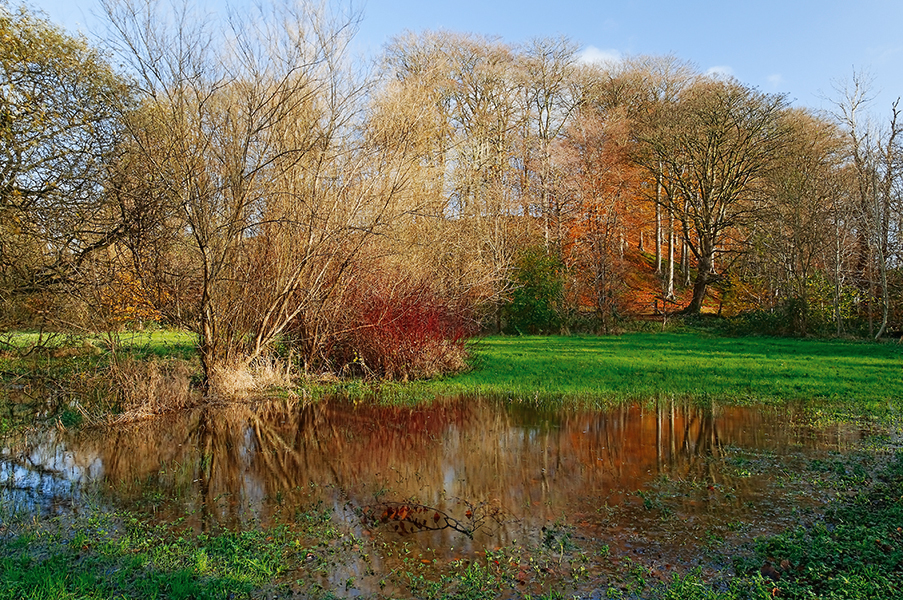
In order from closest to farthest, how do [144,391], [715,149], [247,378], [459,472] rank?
[459,472], [144,391], [247,378], [715,149]

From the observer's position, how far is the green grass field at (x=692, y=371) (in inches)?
432

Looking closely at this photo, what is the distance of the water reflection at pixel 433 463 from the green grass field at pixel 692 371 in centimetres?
150

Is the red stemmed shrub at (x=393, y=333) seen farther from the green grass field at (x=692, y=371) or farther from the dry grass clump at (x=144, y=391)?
the dry grass clump at (x=144, y=391)

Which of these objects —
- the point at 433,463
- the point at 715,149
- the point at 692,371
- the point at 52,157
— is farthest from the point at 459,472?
the point at 715,149

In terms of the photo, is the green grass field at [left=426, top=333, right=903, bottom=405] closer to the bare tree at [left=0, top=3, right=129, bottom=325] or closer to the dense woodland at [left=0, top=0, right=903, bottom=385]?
the dense woodland at [left=0, top=0, right=903, bottom=385]

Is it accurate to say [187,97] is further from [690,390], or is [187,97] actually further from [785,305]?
[785,305]

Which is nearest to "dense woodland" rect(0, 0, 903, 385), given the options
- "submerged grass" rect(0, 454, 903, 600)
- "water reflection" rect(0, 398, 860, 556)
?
"water reflection" rect(0, 398, 860, 556)

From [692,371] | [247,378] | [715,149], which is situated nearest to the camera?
[247,378]

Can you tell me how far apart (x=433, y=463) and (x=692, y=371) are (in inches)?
336

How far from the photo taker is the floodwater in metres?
5.00

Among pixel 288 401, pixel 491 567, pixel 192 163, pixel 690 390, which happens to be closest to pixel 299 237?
pixel 192 163

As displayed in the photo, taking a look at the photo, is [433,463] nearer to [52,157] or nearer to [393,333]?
[393,333]

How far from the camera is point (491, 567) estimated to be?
4.20 m

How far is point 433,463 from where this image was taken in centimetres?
698
